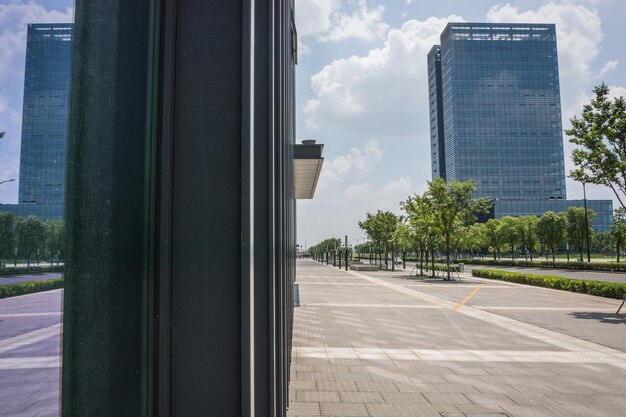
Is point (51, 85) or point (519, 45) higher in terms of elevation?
point (519, 45)

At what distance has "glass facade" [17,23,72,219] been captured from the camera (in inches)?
43.7

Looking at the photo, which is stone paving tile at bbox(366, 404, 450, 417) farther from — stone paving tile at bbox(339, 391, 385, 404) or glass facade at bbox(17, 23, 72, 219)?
glass facade at bbox(17, 23, 72, 219)

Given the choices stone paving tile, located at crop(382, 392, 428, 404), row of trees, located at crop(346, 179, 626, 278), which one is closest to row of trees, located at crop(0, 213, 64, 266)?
stone paving tile, located at crop(382, 392, 428, 404)

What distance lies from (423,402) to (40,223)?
506 cm

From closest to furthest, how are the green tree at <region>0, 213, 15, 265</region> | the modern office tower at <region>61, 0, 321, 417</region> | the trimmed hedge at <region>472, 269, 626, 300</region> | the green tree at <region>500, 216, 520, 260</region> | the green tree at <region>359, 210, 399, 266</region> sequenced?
the green tree at <region>0, 213, 15, 265</region> → the modern office tower at <region>61, 0, 321, 417</region> → the trimmed hedge at <region>472, 269, 626, 300</region> → the green tree at <region>359, 210, 399, 266</region> → the green tree at <region>500, 216, 520, 260</region>

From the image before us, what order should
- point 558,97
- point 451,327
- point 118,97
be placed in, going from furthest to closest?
1. point 558,97
2. point 451,327
3. point 118,97

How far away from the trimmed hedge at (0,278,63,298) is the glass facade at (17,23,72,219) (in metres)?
0.19

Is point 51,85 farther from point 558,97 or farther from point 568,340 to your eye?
point 558,97

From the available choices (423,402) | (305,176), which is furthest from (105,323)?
(305,176)

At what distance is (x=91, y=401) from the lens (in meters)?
1.33

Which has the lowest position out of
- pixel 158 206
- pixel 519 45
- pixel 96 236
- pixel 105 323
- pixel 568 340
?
pixel 568 340

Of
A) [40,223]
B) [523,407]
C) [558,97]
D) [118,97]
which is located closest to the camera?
[40,223]

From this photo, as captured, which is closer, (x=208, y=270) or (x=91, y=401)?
(x=91, y=401)

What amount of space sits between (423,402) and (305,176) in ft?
31.5
